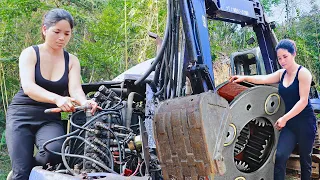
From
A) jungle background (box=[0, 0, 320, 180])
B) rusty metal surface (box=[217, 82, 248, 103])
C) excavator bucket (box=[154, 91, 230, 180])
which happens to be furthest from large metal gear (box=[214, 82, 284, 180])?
jungle background (box=[0, 0, 320, 180])

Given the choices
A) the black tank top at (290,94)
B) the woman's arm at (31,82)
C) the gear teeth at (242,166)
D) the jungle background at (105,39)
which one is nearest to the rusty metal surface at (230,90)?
the black tank top at (290,94)

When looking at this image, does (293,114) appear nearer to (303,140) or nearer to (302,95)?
(302,95)

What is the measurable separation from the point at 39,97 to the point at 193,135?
3.46 ft

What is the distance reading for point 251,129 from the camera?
2.75m

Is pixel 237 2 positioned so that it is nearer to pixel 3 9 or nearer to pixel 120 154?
pixel 120 154

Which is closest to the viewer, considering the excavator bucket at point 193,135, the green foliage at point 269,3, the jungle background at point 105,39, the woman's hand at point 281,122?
the excavator bucket at point 193,135

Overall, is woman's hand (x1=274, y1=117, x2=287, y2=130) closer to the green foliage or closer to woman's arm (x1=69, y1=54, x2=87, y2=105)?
woman's arm (x1=69, y1=54, x2=87, y2=105)

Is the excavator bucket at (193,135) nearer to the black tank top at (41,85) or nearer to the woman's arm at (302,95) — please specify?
the woman's arm at (302,95)

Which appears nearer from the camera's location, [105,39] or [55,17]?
[55,17]

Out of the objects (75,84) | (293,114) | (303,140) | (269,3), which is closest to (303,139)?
(303,140)

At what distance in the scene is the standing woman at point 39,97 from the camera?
98.4 inches

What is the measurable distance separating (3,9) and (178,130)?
26.0 feet

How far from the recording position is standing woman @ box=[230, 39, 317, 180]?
263 centimetres

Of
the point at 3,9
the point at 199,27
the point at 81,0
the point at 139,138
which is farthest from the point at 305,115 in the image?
the point at 81,0
